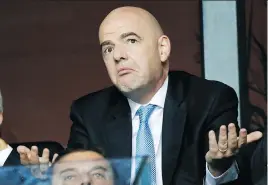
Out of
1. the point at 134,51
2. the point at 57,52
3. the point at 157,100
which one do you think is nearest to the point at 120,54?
the point at 134,51

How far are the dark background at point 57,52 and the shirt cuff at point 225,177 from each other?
488 millimetres

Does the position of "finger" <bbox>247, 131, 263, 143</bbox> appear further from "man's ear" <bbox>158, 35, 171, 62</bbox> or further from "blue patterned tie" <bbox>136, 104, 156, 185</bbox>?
"man's ear" <bbox>158, 35, 171, 62</bbox>

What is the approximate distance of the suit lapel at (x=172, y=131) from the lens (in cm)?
167

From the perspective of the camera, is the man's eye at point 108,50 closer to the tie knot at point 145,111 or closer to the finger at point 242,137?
the tie knot at point 145,111

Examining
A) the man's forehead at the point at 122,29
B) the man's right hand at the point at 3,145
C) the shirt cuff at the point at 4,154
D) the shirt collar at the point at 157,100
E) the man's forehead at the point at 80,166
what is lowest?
the shirt cuff at the point at 4,154

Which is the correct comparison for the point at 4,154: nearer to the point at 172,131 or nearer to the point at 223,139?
the point at 172,131

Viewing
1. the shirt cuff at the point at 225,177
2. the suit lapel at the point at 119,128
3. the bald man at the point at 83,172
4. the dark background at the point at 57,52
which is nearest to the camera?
the bald man at the point at 83,172

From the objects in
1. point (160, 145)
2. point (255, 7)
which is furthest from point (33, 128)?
point (255, 7)

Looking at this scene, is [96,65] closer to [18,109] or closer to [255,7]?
[18,109]

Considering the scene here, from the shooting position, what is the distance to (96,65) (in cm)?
208

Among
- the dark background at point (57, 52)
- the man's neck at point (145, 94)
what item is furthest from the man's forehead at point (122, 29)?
the dark background at point (57, 52)

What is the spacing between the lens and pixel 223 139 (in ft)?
4.90

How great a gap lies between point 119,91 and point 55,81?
0.35m

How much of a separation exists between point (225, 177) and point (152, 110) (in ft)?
0.80
